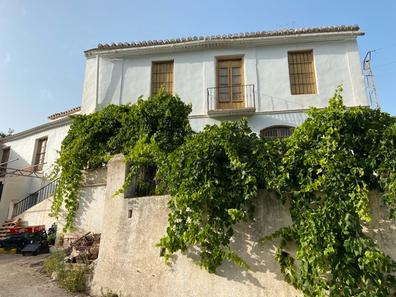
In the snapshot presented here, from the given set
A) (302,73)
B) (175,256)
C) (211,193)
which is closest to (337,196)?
(211,193)

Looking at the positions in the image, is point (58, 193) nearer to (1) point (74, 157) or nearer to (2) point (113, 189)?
(1) point (74, 157)

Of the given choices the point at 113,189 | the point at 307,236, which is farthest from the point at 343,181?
the point at 113,189

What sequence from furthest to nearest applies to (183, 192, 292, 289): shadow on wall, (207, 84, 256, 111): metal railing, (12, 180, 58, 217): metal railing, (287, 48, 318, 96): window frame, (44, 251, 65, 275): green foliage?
(12, 180, 58, 217): metal railing, (207, 84, 256, 111): metal railing, (287, 48, 318, 96): window frame, (44, 251, 65, 275): green foliage, (183, 192, 292, 289): shadow on wall

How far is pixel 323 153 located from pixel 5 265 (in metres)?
9.18

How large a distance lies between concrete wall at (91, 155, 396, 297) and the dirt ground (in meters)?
1.02

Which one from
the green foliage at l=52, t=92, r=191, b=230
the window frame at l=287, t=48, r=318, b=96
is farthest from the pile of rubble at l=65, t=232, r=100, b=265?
the window frame at l=287, t=48, r=318, b=96

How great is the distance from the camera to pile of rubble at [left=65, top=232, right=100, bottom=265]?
7.23 m

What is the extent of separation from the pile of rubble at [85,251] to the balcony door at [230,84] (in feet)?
23.0

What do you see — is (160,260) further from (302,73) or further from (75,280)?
(302,73)

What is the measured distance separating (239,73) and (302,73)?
2596 millimetres

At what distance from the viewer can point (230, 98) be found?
12.6 metres

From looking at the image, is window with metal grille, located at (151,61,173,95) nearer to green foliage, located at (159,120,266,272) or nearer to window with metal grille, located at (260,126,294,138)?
window with metal grille, located at (260,126,294,138)

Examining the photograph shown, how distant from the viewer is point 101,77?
13516 mm

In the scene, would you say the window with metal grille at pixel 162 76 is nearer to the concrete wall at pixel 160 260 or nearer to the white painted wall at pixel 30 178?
the white painted wall at pixel 30 178
